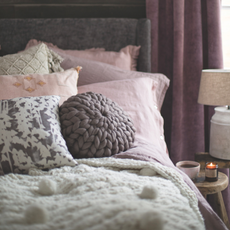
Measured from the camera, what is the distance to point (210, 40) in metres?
1.79

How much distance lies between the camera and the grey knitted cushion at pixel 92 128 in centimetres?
96

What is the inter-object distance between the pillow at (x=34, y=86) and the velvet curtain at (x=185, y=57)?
34.7 inches

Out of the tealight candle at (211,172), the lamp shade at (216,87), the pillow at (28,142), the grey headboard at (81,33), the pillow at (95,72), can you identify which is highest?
the grey headboard at (81,33)

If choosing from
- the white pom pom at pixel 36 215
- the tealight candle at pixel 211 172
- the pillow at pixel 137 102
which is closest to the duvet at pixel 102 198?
the white pom pom at pixel 36 215

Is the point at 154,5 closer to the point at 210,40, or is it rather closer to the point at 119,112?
the point at 210,40

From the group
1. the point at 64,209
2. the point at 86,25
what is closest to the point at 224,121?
the point at 86,25

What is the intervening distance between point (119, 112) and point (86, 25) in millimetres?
928

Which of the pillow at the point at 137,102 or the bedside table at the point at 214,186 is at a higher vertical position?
the pillow at the point at 137,102

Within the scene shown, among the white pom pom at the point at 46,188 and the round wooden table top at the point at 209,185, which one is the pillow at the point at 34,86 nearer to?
the white pom pom at the point at 46,188

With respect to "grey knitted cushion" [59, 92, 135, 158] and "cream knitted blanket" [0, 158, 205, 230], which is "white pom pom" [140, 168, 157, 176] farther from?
"grey knitted cushion" [59, 92, 135, 158]

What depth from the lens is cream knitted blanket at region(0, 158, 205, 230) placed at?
0.55 m

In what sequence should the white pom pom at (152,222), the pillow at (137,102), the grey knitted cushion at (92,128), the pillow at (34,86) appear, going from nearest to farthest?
the white pom pom at (152,222), the grey knitted cushion at (92,128), the pillow at (34,86), the pillow at (137,102)

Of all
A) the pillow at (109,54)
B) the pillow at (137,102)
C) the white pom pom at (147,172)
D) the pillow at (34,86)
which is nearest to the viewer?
the white pom pom at (147,172)

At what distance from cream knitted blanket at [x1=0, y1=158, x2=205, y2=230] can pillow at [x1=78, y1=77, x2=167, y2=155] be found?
1.35ft
